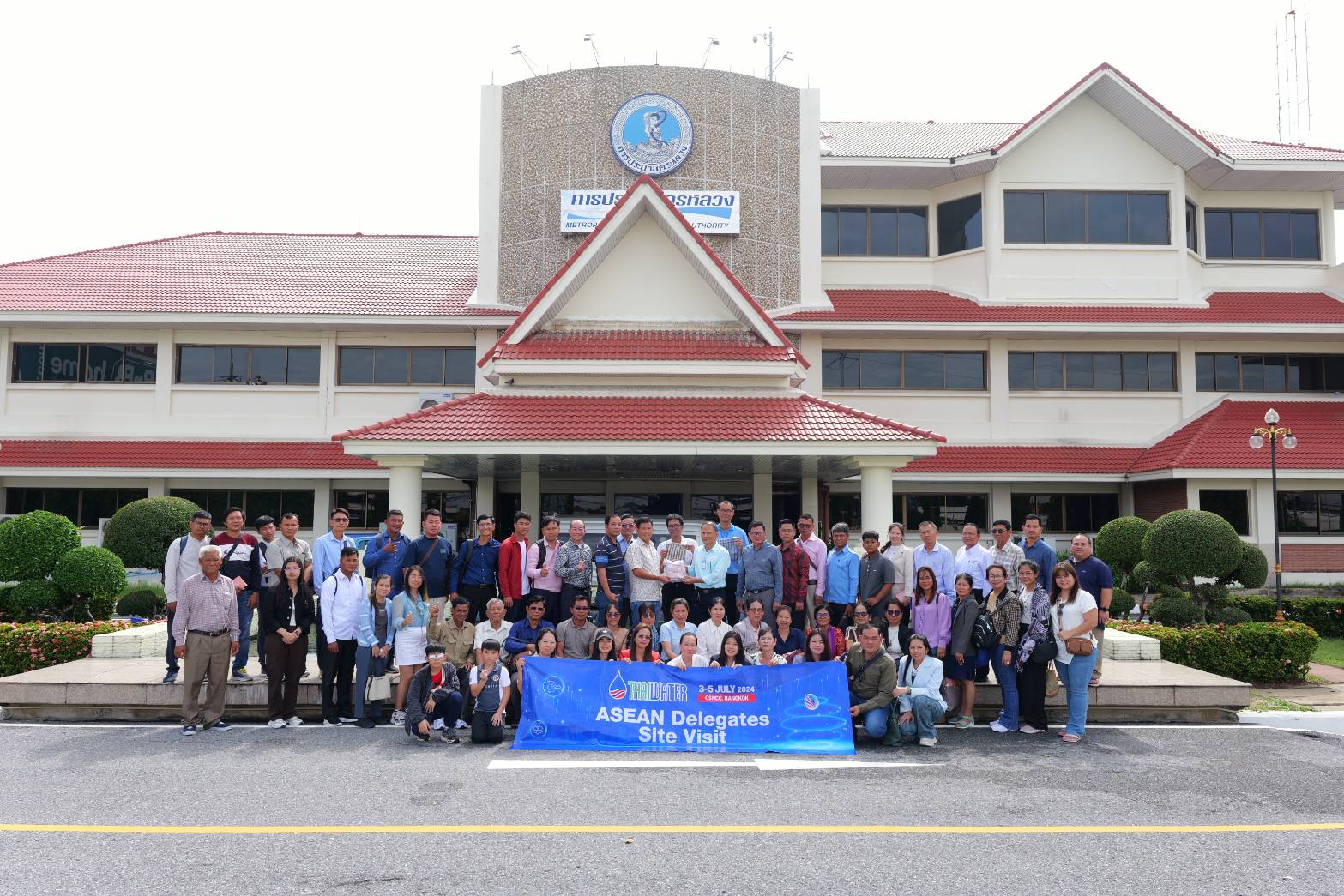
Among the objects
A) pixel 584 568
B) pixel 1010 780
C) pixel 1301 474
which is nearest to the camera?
pixel 1010 780

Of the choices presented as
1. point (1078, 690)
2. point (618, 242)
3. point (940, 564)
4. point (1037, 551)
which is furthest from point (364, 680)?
point (618, 242)

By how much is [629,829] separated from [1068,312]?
2021 cm

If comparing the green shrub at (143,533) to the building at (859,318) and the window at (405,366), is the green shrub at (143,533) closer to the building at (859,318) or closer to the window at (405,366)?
the building at (859,318)

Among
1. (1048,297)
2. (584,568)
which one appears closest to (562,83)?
(1048,297)

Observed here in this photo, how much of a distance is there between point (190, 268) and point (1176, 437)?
26.2 m

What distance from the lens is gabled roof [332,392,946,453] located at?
13.7 metres

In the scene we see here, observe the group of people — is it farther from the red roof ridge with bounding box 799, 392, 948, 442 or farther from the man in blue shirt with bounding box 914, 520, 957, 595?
the red roof ridge with bounding box 799, 392, 948, 442

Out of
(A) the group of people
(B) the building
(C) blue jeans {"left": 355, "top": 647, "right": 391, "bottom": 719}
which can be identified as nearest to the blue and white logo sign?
(B) the building

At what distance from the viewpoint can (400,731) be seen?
9.34 m

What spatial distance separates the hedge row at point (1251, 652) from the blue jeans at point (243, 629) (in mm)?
11798

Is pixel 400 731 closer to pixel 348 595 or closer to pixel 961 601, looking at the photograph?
pixel 348 595

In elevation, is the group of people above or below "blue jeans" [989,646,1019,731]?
above

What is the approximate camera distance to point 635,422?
1428cm

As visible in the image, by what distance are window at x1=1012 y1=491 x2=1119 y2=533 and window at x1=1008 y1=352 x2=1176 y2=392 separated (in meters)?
2.78
